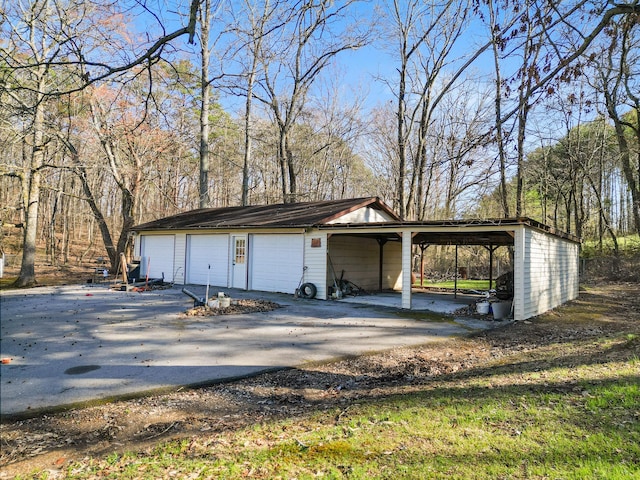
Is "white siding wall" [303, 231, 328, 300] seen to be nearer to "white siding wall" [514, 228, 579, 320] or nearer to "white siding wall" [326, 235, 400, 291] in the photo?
"white siding wall" [326, 235, 400, 291]

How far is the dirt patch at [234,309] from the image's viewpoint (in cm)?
929

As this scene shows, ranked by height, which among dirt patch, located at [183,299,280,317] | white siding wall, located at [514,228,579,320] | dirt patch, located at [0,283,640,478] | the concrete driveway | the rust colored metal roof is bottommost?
dirt patch, located at [0,283,640,478]

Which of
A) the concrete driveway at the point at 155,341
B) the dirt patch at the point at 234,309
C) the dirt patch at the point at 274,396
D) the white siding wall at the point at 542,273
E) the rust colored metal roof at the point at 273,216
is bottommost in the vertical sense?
the dirt patch at the point at 274,396

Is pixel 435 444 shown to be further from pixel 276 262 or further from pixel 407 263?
pixel 276 262

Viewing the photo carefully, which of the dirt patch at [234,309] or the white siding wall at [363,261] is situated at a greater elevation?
the white siding wall at [363,261]

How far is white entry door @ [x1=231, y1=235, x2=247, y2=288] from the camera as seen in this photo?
48.2ft

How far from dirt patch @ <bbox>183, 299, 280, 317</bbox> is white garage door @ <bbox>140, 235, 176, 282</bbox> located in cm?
775

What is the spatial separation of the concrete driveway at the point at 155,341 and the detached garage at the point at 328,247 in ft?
6.80

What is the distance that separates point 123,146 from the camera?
1962 cm

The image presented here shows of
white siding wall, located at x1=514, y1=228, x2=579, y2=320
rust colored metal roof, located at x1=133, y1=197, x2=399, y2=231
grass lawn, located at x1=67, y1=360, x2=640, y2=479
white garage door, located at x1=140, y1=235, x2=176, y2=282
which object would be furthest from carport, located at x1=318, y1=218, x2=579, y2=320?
white garage door, located at x1=140, y1=235, x2=176, y2=282

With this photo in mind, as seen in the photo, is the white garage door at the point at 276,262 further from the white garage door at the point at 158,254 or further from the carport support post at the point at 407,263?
the white garage door at the point at 158,254

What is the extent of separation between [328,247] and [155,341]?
743 centimetres

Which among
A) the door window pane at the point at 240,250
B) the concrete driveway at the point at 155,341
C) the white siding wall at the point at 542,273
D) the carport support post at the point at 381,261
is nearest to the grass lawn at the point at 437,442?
the concrete driveway at the point at 155,341

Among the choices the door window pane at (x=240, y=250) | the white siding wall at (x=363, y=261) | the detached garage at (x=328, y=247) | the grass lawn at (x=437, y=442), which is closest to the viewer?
the grass lawn at (x=437, y=442)
